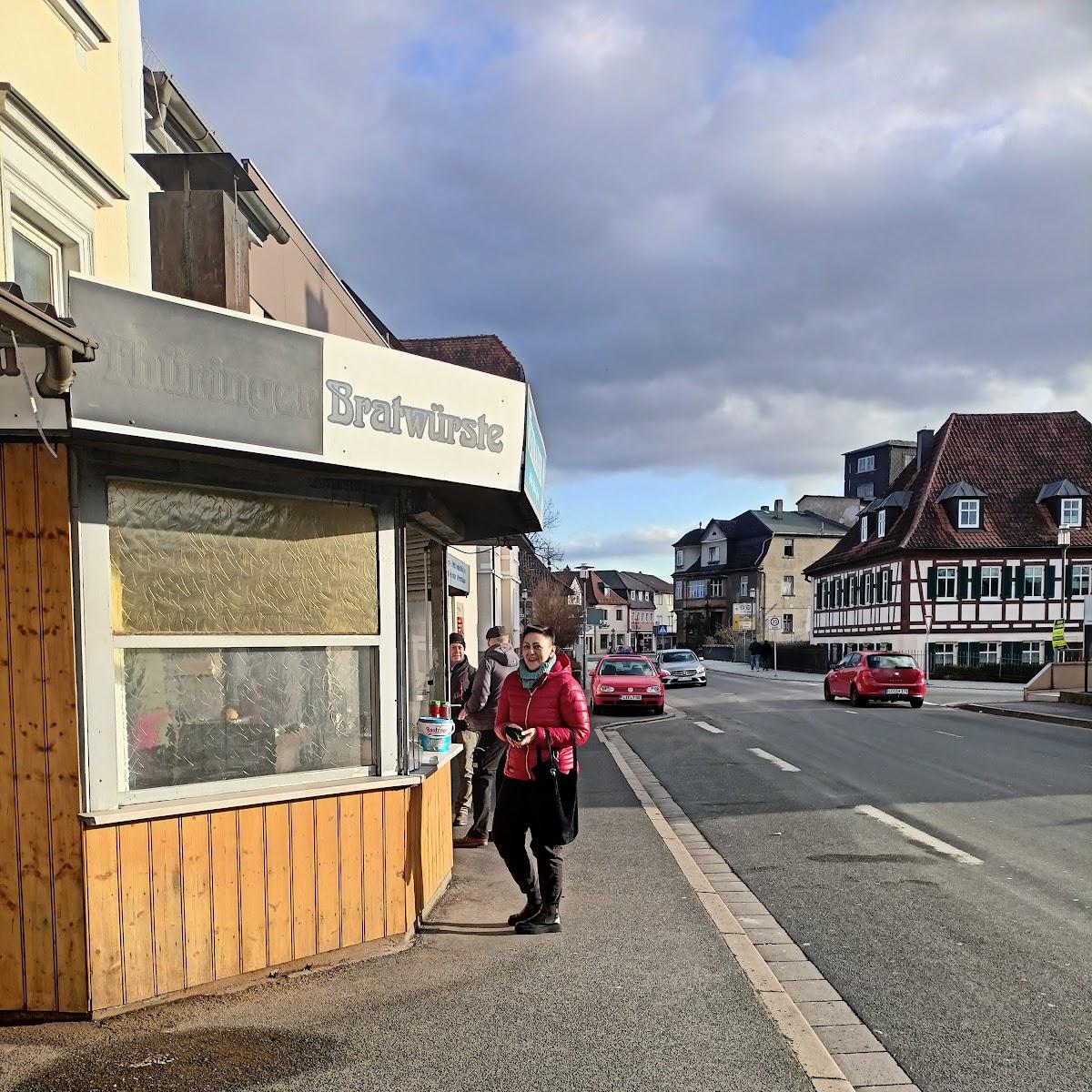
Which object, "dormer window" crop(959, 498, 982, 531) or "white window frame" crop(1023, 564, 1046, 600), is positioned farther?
"dormer window" crop(959, 498, 982, 531)

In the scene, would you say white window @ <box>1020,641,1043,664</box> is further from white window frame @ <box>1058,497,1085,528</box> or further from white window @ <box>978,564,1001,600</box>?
white window frame @ <box>1058,497,1085,528</box>

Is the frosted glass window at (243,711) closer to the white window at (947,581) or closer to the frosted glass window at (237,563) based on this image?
the frosted glass window at (237,563)

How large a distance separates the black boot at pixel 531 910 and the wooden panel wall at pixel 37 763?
2.30 meters

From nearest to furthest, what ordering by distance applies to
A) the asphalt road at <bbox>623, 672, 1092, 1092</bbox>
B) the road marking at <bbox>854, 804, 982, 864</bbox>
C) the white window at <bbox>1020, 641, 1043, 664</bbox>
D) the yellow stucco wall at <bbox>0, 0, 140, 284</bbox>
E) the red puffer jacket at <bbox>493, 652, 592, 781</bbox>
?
the asphalt road at <bbox>623, 672, 1092, 1092</bbox> → the red puffer jacket at <bbox>493, 652, 592, 781</bbox> → the yellow stucco wall at <bbox>0, 0, 140, 284</bbox> → the road marking at <bbox>854, 804, 982, 864</bbox> → the white window at <bbox>1020, 641, 1043, 664</bbox>

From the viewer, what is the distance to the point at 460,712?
8.69 meters

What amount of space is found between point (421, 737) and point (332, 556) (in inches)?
66.4

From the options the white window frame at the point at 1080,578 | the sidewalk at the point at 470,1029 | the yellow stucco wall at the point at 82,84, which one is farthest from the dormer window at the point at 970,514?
the sidewalk at the point at 470,1029

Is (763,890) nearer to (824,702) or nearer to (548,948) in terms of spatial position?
(548,948)

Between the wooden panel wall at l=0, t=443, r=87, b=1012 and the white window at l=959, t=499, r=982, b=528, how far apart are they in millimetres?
48358

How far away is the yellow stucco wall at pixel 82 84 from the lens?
21.5 feet

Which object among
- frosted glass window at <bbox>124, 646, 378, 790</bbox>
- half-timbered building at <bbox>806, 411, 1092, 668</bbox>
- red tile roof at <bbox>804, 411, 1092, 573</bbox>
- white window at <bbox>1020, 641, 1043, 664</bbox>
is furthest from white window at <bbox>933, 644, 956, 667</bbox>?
frosted glass window at <bbox>124, 646, 378, 790</bbox>

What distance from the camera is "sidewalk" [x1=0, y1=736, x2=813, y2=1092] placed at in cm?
383

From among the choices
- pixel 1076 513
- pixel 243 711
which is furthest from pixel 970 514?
pixel 243 711

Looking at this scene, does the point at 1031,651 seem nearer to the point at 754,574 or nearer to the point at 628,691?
the point at 628,691
